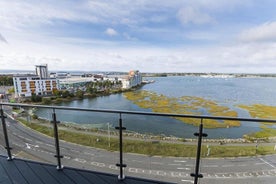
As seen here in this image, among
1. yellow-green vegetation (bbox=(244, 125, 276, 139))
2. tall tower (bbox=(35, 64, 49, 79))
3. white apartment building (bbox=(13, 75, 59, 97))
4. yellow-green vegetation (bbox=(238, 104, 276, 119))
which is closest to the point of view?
yellow-green vegetation (bbox=(244, 125, 276, 139))

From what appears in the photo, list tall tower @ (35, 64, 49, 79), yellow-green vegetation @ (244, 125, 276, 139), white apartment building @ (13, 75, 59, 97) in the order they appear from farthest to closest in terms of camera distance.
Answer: tall tower @ (35, 64, 49, 79), white apartment building @ (13, 75, 59, 97), yellow-green vegetation @ (244, 125, 276, 139)

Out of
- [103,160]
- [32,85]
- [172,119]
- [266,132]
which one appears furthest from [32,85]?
[266,132]

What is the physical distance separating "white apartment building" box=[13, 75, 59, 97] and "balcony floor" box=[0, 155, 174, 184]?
48072 millimetres

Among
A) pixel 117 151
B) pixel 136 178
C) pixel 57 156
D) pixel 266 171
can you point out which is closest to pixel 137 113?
pixel 117 151

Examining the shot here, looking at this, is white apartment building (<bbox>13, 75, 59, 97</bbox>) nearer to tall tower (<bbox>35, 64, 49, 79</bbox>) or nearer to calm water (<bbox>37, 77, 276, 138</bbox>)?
calm water (<bbox>37, 77, 276, 138</bbox>)

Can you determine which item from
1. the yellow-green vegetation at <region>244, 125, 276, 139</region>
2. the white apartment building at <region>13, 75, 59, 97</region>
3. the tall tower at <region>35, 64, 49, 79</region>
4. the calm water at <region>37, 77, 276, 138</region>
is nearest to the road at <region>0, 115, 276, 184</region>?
the yellow-green vegetation at <region>244, 125, 276, 139</region>

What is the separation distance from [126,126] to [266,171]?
196 cm

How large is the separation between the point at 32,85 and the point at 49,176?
49759 millimetres

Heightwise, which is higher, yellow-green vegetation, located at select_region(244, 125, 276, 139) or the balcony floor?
yellow-green vegetation, located at select_region(244, 125, 276, 139)

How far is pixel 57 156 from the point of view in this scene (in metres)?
2.12

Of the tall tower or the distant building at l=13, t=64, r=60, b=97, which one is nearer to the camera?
the distant building at l=13, t=64, r=60, b=97

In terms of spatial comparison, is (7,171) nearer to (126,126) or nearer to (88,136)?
(88,136)

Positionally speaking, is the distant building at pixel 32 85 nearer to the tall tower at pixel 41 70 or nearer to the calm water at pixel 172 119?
the calm water at pixel 172 119

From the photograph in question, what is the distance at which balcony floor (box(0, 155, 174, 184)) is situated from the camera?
181 centimetres
